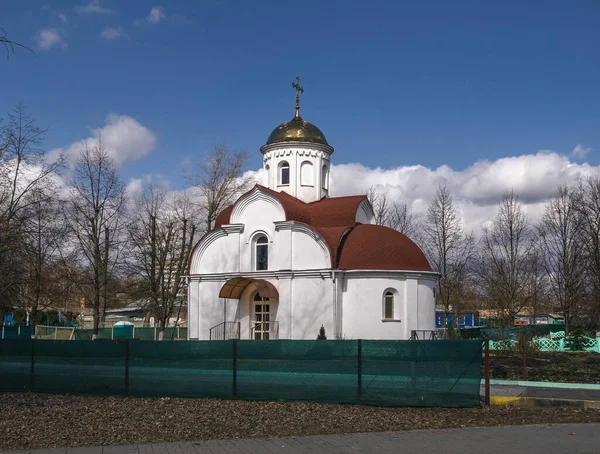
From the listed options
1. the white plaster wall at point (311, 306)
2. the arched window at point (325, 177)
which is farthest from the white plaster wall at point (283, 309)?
the arched window at point (325, 177)

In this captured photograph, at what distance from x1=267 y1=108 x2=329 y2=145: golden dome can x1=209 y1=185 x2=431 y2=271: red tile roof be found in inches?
155

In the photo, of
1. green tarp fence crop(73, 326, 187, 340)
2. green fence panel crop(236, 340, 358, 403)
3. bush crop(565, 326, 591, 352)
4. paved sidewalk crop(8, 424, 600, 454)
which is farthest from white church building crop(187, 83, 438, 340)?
paved sidewalk crop(8, 424, 600, 454)

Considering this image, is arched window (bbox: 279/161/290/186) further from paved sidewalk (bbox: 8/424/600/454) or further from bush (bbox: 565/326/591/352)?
paved sidewalk (bbox: 8/424/600/454)

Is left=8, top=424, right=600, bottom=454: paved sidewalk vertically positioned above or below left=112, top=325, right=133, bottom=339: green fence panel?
below

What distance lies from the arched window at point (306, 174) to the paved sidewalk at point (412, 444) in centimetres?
2427

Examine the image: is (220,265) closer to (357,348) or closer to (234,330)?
(234,330)

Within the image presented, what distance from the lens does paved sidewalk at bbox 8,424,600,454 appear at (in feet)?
31.1

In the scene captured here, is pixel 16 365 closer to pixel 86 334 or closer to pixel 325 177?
pixel 86 334

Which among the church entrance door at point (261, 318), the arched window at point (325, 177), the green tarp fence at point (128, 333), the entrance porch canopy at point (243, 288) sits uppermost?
the arched window at point (325, 177)

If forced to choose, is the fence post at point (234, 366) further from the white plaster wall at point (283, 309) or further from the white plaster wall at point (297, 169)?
the white plaster wall at point (297, 169)

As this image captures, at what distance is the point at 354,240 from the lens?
29.5m

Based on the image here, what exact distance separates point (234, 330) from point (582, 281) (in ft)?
77.9

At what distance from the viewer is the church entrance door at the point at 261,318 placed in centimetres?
2984

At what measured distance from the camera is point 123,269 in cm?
3838
